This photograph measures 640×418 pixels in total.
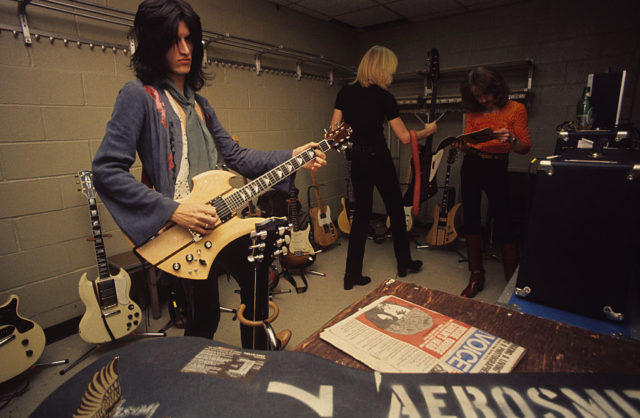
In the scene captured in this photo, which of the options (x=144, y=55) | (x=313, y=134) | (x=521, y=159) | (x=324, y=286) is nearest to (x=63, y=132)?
(x=144, y=55)

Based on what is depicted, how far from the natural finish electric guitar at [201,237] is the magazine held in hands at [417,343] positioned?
0.71 metres

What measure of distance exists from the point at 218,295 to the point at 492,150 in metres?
2.02

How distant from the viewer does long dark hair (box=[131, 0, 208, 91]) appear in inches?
43.4

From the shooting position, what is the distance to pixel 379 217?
471 centimetres

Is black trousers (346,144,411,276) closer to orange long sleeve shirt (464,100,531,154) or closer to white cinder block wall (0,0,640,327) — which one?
orange long sleeve shirt (464,100,531,154)

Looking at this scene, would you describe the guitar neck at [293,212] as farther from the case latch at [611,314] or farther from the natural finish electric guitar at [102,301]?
the case latch at [611,314]

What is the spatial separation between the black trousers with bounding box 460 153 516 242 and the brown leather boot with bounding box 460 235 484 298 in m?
0.09

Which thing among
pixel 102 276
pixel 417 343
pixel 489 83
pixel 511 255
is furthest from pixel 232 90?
pixel 417 343

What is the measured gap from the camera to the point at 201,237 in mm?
1236

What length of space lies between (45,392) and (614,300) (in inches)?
97.6

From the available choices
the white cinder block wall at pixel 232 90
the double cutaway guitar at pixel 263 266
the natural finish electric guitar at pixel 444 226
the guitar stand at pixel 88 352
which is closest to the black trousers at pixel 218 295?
the double cutaway guitar at pixel 263 266

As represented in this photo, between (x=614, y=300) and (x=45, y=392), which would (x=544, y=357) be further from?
(x=45, y=392)

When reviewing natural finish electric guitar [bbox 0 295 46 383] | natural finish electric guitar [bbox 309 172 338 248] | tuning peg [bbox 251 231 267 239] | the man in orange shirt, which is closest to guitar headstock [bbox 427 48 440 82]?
the man in orange shirt

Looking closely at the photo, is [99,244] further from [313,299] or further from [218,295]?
[313,299]
